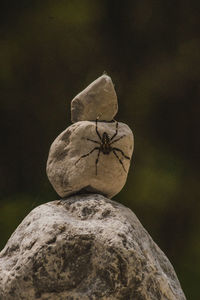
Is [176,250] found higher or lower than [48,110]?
lower

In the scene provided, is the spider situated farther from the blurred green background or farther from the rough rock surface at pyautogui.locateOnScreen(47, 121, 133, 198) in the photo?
the blurred green background

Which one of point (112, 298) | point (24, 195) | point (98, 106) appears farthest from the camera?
point (24, 195)

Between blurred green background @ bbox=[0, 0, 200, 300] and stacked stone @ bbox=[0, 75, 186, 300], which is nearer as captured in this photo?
stacked stone @ bbox=[0, 75, 186, 300]

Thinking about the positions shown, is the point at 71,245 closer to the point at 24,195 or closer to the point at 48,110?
the point at 24,195

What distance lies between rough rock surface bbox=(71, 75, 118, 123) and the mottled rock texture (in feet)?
3.28

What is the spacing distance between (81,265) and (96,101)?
4.80 ft

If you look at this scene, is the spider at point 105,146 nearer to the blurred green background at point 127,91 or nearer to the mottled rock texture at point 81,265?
the mottled rock texture at point 81,265

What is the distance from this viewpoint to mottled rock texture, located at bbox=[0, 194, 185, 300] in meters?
2.76

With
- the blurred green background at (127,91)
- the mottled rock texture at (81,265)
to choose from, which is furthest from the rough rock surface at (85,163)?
the blurred green background at (127,91)

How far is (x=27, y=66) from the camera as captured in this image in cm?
489

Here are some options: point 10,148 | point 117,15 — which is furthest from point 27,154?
point 117,15

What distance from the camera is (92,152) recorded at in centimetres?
342

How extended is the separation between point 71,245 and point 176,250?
2.27 metres

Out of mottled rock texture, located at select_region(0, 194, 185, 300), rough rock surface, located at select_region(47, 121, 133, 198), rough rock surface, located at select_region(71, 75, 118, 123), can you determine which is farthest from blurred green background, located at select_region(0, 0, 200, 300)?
mottled rock texture, located at select_region(0, 194, 185, 300)
